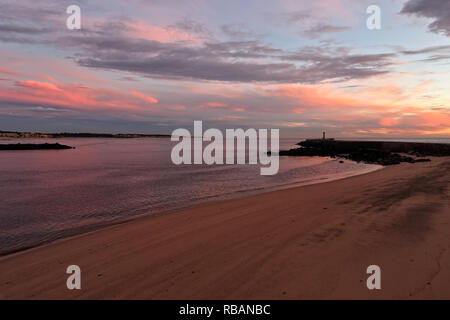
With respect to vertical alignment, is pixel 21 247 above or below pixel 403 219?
below

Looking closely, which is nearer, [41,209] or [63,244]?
[63,244]

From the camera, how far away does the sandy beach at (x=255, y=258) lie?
4.79 meters

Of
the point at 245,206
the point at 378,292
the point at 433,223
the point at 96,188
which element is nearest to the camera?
the point at 378,292

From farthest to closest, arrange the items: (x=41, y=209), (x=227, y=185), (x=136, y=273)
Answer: (x=227, y=185) < (x=41, y=209) < (x=136, y=273)

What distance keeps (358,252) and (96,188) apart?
17.9m

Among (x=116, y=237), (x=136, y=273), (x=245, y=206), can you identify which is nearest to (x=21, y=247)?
(x=116, y=237)

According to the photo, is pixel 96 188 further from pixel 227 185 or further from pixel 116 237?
pixel 116 237

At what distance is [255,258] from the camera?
6043mm

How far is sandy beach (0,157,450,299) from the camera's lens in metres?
4.79

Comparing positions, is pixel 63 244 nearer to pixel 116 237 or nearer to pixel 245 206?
pixel 116 237

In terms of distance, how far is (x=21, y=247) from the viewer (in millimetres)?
8281

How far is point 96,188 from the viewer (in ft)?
63.4
